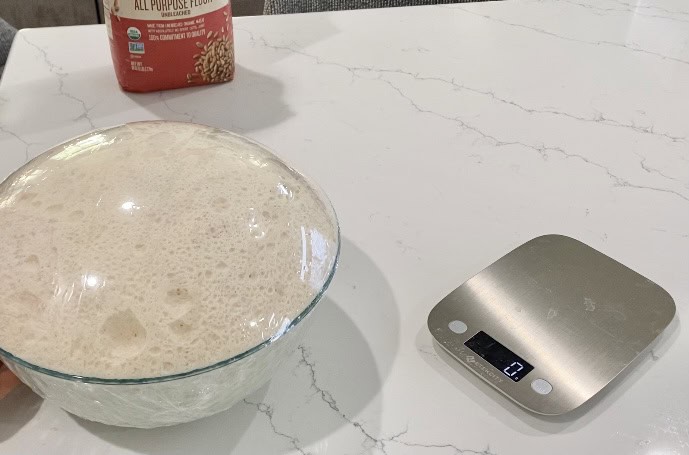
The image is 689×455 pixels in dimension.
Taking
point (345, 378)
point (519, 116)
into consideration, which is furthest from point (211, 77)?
point (345, 378)

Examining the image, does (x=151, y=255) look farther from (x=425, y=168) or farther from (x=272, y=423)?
(x=425, y=168)

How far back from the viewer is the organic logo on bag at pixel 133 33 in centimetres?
86

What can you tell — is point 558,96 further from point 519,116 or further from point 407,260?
point 407,260

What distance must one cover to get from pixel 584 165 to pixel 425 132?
7.5 inches

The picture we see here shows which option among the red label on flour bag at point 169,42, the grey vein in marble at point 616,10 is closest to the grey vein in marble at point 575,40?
the grey vein in marble at point 616,10

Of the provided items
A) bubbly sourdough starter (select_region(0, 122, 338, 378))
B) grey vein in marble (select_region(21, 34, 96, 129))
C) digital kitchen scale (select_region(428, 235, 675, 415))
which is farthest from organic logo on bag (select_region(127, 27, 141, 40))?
digital kitchen scale (select_region(428, 235, 675, 415))

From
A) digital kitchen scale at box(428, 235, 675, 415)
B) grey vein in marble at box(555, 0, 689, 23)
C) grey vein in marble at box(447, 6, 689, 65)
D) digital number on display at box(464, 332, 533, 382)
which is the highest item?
grey vein in marble at box(555, 0, 689, 23)

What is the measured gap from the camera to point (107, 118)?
0.90 metres

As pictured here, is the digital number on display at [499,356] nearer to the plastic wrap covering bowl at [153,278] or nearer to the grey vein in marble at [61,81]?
the plastic wrap covering bowl at [153,278]

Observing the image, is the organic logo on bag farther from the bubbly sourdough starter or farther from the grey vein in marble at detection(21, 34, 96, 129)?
the bubbly sourdough starter

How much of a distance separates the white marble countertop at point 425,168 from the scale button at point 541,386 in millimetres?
21

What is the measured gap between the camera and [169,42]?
0.89 m

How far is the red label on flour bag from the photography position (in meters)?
0.86

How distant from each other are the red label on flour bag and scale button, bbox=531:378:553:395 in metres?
0.58
